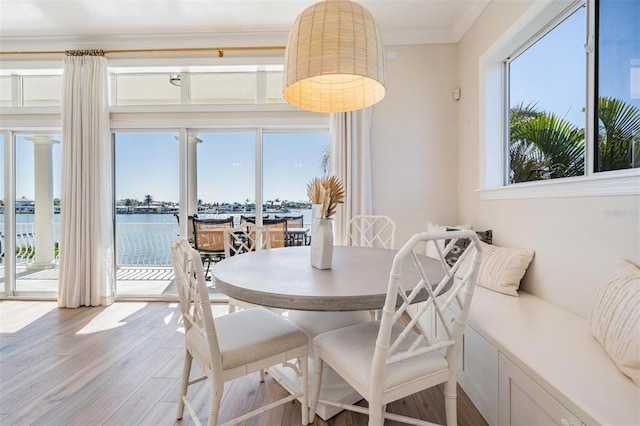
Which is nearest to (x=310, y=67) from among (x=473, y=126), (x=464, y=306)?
(x=464, y=306)

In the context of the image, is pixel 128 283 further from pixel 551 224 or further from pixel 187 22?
pixel 551 224

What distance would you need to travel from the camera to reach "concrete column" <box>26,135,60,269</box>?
353cm

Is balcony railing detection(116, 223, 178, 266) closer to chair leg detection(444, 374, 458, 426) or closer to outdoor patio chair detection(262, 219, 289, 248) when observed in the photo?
outdoor patio chair detection(262, 219, 289, 248)

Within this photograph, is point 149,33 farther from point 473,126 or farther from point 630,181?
point 630,181

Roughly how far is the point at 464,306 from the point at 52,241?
4617mm

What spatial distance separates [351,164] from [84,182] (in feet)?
9.43

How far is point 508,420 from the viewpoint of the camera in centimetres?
135

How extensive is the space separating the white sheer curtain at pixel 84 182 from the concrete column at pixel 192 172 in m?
0.84

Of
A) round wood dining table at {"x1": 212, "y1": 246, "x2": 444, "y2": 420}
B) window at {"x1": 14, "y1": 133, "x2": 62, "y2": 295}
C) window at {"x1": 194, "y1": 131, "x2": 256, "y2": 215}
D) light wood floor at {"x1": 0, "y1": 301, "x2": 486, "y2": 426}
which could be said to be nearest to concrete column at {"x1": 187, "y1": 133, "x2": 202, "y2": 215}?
window at {"x1": 194, "y1": 131, "x2": 256, "y2": 215}

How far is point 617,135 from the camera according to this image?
155 cm

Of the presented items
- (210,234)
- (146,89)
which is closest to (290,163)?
(210,234)

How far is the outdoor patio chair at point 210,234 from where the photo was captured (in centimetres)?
340

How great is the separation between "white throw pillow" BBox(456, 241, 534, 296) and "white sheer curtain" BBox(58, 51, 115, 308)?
12.1 ft

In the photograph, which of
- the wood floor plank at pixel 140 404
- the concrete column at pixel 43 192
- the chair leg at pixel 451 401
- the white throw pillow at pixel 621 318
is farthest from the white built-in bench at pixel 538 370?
the concrete column at pixel 43 192
